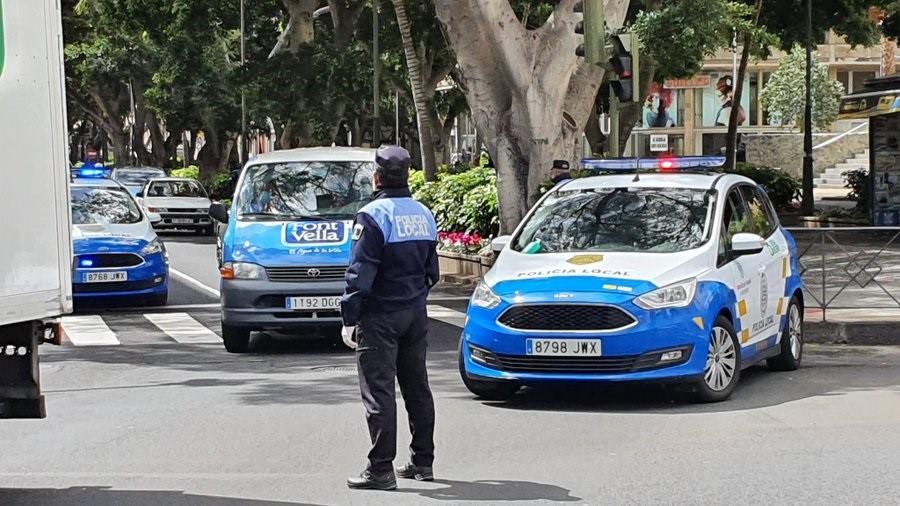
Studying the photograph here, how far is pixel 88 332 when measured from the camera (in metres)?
16.0

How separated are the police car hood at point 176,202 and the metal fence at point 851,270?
75.9 feet

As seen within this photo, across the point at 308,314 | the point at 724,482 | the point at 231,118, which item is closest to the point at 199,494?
the point at 724,482

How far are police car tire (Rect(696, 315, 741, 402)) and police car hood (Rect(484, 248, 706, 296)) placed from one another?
0.42 m

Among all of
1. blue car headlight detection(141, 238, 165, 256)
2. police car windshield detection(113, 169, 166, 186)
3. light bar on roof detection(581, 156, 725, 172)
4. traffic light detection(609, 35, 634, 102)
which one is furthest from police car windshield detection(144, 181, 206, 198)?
light bar on roof detection(581, 156, 725, 172)

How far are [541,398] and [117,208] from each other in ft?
32.7

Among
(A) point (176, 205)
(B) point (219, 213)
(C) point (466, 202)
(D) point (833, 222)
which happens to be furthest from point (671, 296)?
(A) point (176, 205)

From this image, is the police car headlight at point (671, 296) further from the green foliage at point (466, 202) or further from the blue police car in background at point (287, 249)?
the green foliage at point (466, 202)

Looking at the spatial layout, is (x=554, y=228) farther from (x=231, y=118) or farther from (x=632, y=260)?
(x=231, y=118)

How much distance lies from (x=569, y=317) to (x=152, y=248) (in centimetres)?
954

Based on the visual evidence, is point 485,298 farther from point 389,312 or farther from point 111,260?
point 111,260

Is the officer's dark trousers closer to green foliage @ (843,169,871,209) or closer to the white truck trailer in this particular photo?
the white truck trailer

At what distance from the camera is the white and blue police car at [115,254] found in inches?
701

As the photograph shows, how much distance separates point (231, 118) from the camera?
5481cm

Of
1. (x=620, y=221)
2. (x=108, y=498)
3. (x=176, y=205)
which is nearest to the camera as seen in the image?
(x=108, y=498)
